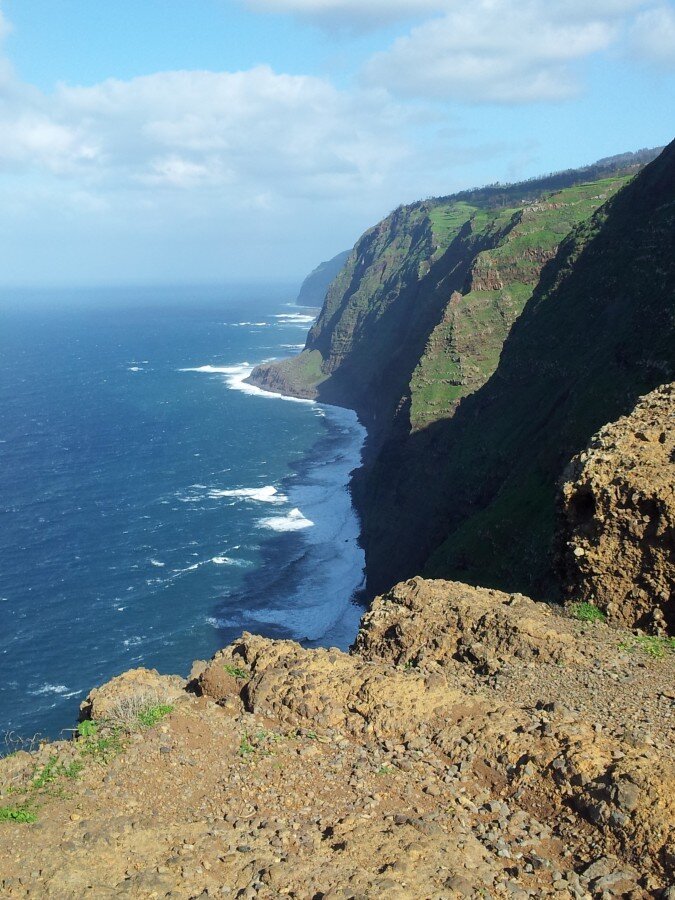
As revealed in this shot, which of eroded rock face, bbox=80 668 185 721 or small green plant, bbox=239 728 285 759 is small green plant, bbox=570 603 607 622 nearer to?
small green plant, bbox=239 728 285 759

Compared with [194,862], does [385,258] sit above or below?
above

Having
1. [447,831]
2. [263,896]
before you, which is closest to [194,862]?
[263,896]

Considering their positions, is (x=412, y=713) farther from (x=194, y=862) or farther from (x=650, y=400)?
(x=650, y=400)

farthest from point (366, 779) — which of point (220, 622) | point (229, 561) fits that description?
point (229, 561)

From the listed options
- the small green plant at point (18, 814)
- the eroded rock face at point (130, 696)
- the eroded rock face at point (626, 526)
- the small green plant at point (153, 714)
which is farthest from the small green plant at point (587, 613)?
the small green plant at point (18, 814)

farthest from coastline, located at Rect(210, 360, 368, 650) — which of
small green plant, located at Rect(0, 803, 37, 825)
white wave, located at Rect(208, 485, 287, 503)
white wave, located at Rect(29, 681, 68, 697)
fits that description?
small green plant, located at Rect(0, 803, 37, 825)

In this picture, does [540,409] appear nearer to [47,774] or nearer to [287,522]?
[287,522]
